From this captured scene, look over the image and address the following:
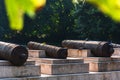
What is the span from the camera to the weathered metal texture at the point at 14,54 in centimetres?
1141

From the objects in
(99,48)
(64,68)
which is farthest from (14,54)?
(99,48)

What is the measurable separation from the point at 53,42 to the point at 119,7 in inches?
1429

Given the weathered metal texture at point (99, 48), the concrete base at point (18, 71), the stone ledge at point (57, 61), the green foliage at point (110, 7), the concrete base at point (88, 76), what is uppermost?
the weathered metal texture at point (99, 48)

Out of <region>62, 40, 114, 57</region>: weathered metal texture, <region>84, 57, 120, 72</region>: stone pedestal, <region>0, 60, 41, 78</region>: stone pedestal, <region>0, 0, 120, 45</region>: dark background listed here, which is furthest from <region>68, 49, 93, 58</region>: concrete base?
<region>0, 0, 120, 45</region>: dark background

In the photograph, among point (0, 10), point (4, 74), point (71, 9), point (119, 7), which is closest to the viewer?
point (119, 7)

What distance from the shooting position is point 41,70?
43.2 feet

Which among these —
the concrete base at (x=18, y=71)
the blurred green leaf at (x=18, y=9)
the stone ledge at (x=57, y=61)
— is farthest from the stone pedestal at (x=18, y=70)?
the blurred green leaf at (x=18, y=9)

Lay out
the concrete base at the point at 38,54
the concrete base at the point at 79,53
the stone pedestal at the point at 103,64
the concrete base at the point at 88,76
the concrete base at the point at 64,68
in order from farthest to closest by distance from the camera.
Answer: the concrete base at the point at 79,53, the stone pedestal at the point at 103,64, the concrete base at the point at 38,54, the concrete base at the point at 64,68, the concrete base at the point at 88,76

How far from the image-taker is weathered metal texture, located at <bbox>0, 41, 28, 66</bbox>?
37.4ft

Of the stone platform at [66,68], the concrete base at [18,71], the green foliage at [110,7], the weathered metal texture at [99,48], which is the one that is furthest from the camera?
the weathered metal texture at [99,48]

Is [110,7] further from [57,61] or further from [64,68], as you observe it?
[64,68]

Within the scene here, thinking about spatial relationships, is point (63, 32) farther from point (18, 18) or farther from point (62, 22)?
point (18, 18)

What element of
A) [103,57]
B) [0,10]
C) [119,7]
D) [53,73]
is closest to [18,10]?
[119,7]

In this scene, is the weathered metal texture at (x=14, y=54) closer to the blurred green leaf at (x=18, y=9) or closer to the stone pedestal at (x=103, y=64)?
the stone pedestal at (x=103, y=64)
